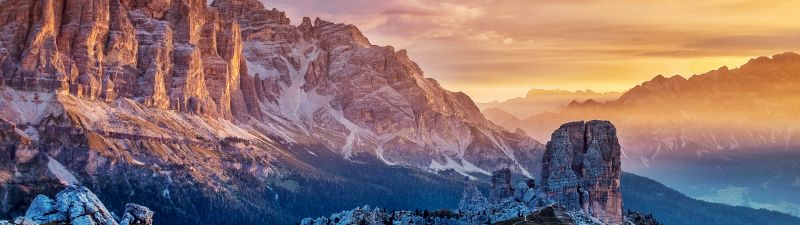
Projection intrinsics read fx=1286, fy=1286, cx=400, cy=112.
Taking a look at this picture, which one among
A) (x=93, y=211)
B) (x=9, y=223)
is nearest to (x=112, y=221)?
(x=93, y=211)

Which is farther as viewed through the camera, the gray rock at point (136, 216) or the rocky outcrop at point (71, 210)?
the gray rock at point (136, 216)

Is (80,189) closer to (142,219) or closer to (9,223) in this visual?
(142,219)

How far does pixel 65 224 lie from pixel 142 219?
16.5 m

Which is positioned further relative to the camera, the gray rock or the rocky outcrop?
the gray rock

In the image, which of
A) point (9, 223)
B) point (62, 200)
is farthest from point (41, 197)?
point (9, 223)

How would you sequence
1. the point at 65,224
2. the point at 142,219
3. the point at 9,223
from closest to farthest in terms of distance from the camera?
the point at 9,223 < the point at 65,224 < the point at 142,219

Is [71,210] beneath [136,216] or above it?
above

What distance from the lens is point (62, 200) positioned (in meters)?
184

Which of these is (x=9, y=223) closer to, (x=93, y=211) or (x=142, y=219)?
(x=93, y=211)

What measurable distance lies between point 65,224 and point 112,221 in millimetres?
6392

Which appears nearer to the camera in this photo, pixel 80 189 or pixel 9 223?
pixel 9 223

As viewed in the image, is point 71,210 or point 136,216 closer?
point 71,210

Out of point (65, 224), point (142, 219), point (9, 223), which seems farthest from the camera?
point (142, 219)

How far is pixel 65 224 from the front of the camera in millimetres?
179000
